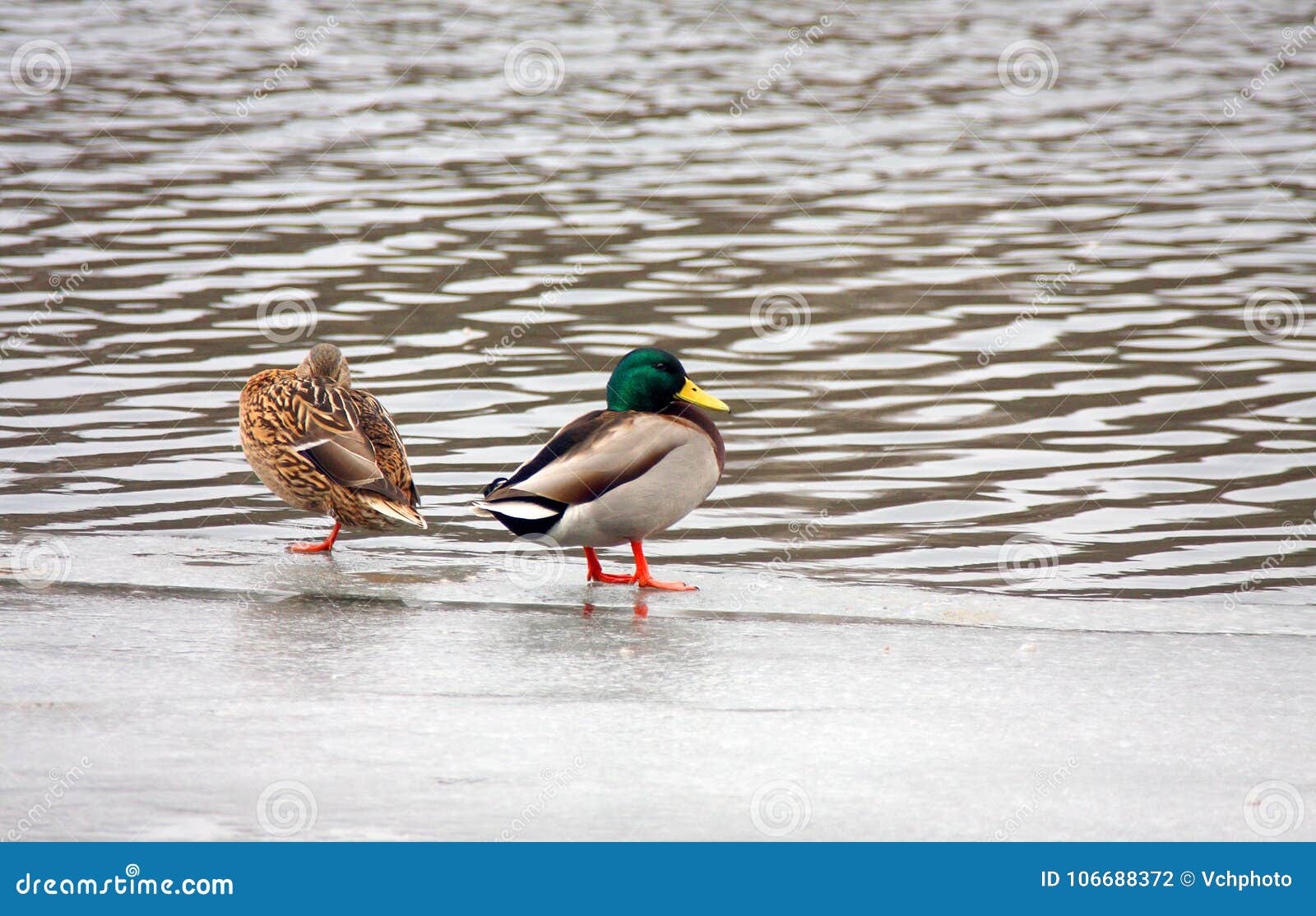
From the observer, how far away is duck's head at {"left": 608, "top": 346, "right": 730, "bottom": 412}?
5895 millimetres

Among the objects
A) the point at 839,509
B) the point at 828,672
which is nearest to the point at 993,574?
the point at 839,509

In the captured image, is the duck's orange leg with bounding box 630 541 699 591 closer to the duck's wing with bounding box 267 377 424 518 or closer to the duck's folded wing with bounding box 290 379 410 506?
the duck's wing with bounding box 267 377 424 518

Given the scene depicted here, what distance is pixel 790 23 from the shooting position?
79.4ft

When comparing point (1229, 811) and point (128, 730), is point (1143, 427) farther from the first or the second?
point (128, 730)

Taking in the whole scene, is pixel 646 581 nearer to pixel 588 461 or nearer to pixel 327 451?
pixel 588 461
